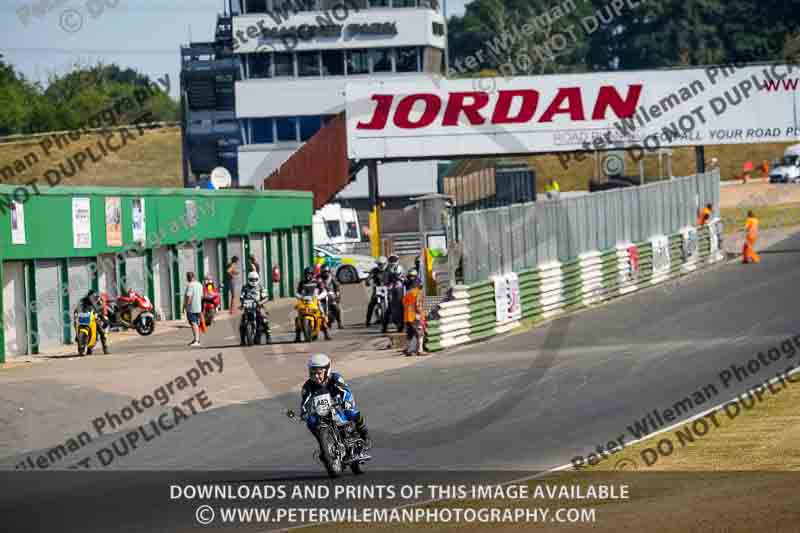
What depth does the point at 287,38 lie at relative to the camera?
7106 centimetres

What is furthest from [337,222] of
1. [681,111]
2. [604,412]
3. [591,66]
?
[591,66]

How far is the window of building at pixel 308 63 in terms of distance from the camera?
236ft

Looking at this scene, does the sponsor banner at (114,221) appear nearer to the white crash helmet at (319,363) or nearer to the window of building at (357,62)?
the white crash helmet at (319,363)

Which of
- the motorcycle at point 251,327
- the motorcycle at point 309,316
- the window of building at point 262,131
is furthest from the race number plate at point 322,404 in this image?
the window of building at point 262,131

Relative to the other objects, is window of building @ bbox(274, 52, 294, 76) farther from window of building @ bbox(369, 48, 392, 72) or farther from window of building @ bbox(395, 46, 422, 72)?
window of building @ bbox(395, 46, 422, 72)

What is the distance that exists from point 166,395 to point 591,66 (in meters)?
125

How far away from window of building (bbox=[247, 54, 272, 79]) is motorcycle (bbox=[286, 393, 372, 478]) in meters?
58.2

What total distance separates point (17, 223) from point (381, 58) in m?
44.4

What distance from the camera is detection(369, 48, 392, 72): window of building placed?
236 feet

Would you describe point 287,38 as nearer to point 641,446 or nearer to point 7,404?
point 7,404

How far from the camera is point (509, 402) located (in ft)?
66.1

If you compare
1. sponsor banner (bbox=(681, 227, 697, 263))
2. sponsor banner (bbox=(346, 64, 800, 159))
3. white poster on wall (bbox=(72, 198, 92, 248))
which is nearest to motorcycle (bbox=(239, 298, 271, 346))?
white poster on wall (bbox=(72, 198, 92, 248))

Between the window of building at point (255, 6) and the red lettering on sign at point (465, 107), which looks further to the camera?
the window of building at point (255, 6)

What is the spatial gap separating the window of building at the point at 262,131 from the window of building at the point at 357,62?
197 inches
